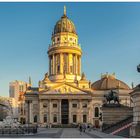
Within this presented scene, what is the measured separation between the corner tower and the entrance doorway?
24.4ft

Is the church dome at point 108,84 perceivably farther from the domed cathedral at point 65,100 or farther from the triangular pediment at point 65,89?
the triangular pediment at point 65,89

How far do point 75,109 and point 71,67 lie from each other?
1323cm

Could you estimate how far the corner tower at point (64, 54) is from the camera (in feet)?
372

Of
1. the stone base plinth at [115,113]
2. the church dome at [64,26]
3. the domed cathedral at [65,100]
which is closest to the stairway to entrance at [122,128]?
the stone base plinth at [115,113]

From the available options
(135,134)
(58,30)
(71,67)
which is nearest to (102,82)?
(71,67)

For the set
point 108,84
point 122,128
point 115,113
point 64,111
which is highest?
point 108,84

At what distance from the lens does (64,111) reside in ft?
349

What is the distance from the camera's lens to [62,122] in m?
106

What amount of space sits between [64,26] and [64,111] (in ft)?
79.2

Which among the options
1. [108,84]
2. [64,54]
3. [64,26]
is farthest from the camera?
[64,26]

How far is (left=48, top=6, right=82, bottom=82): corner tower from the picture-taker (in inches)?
4466

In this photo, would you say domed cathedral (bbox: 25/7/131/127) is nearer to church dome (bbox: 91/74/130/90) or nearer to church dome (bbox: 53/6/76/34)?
church dome (bbox: 91/74/130/90)

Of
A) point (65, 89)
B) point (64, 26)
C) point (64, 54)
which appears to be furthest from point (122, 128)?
point (64, 26)

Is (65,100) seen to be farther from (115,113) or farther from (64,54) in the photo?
(115,113)
